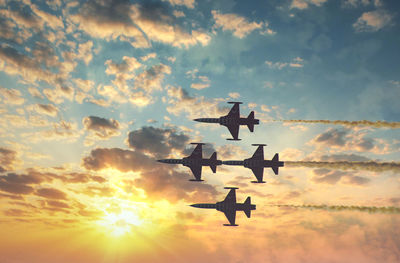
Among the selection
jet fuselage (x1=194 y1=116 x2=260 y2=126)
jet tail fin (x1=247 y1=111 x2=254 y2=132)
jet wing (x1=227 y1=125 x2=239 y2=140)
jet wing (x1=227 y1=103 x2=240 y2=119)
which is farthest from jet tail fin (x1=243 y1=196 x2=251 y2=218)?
jet wing (x1=227 y1=103 x2=240 y2=119)

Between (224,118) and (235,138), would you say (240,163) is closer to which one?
(235,138)

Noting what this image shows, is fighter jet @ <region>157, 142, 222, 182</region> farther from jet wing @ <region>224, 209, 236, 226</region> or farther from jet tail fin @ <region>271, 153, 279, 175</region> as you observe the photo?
jet wing @ <region>224, 209, 236, 226</region>

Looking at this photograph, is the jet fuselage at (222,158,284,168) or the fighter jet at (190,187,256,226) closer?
the jet fuselage at (222,158,284,168)

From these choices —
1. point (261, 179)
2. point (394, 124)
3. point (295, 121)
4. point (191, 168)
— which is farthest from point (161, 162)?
point (394, 124)

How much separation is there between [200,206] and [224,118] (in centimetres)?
4374

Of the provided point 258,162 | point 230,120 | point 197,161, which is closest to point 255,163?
point 258,162

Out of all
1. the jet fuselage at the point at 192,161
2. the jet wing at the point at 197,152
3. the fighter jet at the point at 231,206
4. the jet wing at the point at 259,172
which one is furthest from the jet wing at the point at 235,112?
the fighter jet at the point at 231,206

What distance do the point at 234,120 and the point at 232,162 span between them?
18.6m

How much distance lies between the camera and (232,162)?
315ft

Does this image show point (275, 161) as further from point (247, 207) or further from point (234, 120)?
point (247, 207)

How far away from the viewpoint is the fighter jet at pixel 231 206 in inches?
3911

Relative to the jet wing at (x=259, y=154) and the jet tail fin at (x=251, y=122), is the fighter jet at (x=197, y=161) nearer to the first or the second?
the jet wing at (x=259, y=154)

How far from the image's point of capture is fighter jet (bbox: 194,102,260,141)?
85.4m

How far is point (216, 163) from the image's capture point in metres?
93.3
